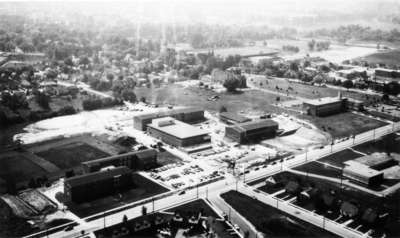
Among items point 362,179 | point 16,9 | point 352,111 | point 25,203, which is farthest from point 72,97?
point 16,9

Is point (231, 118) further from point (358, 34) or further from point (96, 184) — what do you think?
point (358, 34)

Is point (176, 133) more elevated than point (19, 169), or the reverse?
point (176, 133)

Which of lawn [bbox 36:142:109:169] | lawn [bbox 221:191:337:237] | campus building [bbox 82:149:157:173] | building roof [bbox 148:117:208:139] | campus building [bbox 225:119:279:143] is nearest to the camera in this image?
lawn [bbox 221:191:337:237]

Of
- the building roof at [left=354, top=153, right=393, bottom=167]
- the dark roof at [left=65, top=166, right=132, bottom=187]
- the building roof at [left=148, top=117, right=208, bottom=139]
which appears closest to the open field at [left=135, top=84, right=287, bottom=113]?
the building roof at [left=148, top=117, right=208, bottom=139]

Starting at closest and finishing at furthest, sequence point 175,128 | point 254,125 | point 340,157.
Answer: point 340,157 → point 175,128 → point 254,125

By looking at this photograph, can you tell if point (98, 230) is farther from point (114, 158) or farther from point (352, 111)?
point (352, 111)

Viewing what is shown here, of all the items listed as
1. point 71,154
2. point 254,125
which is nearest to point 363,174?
point 254,125

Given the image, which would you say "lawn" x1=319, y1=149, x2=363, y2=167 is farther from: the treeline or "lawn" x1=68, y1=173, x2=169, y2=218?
the treeline
